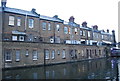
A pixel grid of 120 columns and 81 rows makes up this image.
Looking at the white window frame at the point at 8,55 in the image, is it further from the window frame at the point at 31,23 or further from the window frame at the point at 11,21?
the window frame at the point at 31,23

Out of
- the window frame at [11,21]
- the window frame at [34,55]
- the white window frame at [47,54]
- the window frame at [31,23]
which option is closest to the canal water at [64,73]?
the window frame at [34,55]

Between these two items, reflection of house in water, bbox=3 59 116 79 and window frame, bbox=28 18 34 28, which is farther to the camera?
window frame, bbox=28 18 34 28

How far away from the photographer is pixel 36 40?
31.2 meters

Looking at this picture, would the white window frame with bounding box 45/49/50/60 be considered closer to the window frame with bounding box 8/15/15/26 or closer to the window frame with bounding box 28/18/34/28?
the window frame with bounding box 28/18/34/28

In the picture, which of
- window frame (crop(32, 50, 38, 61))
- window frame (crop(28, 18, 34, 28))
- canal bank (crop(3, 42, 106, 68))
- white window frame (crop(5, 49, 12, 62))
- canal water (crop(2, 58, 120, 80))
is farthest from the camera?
window frame (crop(28, 18, 34, 28))

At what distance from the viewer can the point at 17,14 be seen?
28.4m

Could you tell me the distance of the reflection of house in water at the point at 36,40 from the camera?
76.2 feet

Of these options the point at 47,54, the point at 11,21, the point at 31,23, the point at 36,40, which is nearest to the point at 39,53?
the point at 47,54

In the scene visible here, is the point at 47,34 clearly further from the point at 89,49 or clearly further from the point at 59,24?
the point at 89,49

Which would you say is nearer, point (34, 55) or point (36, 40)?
point (34, 55)

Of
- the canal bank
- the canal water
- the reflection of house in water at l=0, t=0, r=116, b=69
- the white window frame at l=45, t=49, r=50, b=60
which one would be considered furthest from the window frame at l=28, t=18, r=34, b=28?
the canal water

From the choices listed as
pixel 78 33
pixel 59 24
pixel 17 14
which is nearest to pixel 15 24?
pixel 17 14

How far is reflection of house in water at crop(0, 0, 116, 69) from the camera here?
23219 mm

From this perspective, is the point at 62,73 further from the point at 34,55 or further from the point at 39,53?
the point at 39,53
